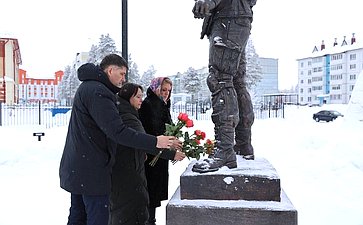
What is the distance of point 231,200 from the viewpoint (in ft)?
12.5

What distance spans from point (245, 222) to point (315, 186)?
5424 millimetres

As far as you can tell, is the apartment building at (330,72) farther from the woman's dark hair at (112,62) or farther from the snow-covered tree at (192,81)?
the woman's dark hair at (112,62)

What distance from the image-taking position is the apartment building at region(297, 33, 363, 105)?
84.8 meters

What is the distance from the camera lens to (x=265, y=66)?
10212 centimetres

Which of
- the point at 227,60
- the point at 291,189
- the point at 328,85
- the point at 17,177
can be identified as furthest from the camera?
the point at 328,85

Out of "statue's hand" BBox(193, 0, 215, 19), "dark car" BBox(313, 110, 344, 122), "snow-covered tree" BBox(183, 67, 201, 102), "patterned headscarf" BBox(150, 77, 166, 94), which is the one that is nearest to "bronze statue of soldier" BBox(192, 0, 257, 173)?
"statue's hand" BBox(193, 0, 215, 19)

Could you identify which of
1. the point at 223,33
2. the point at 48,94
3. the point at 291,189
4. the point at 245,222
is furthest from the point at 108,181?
the point at 48,94

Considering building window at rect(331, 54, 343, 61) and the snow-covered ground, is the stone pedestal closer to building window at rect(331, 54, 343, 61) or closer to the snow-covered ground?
the snow-covered ground

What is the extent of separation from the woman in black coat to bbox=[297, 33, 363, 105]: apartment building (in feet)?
278

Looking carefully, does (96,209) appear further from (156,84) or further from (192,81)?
(192,81)

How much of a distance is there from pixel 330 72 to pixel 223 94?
9230cm

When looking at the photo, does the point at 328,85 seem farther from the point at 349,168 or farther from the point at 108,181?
the point at 108,181

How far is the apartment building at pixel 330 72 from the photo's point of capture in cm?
8481

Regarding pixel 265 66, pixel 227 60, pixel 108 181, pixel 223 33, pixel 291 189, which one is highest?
pixel 265 66
